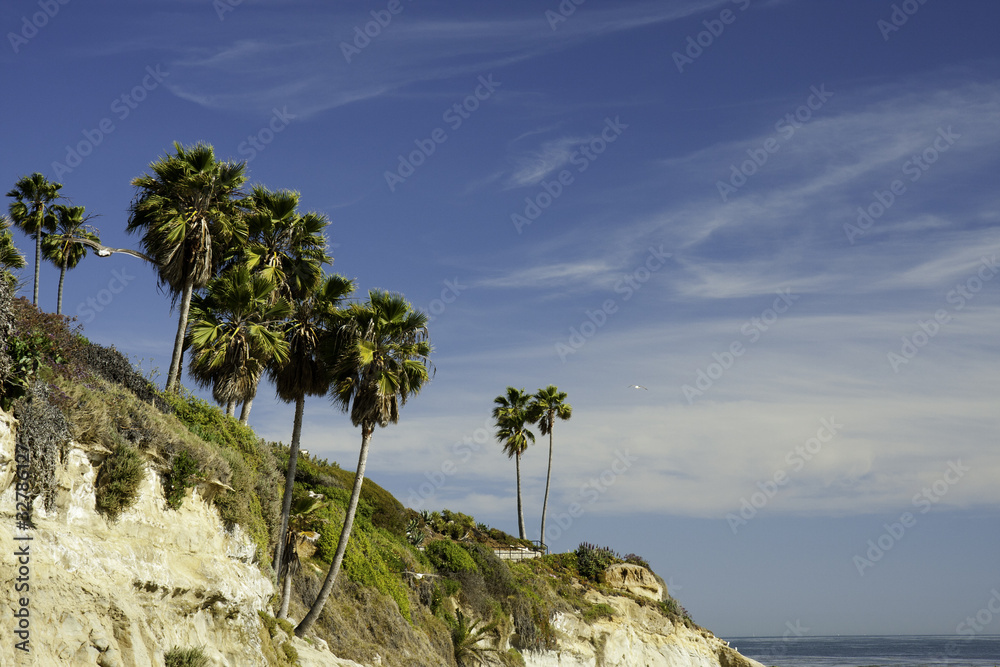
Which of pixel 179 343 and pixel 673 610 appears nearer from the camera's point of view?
pixel 179 343

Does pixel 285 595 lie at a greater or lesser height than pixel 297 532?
lesser

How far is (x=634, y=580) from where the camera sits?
170 feet

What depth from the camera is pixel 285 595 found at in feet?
78.6

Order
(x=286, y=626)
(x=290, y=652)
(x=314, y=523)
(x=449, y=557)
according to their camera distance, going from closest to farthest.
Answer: (x=290, y=652) → (x=286, y=626) → (x=314, y=523) → (x=449, y=557)

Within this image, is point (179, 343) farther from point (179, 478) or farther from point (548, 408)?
point (548, 408)

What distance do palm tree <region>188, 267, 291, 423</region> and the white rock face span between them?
644 centimetres

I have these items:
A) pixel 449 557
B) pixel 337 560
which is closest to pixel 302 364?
pixel 337 560

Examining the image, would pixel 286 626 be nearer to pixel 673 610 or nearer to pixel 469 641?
Answer: pixel 469 641

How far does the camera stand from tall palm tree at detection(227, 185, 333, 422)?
93.1 ft

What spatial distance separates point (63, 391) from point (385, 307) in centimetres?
1167

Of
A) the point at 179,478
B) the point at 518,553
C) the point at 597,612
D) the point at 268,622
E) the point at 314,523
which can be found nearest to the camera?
the point at 179,478

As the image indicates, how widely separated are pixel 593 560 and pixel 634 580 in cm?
296

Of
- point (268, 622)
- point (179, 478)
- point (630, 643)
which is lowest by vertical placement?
point (268, 622)

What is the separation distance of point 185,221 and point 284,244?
352 centimetres
